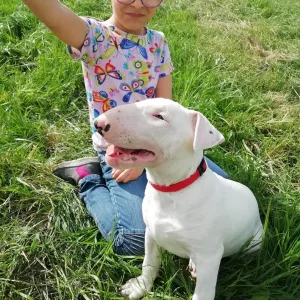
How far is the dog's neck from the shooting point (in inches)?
60.6

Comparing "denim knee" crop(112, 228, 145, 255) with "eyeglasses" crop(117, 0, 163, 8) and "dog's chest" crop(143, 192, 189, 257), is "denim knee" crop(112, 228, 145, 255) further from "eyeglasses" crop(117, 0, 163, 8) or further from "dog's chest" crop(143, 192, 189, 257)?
"eyeglasses" crop(117, 0, 163, 8)

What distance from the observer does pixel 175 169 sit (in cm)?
156

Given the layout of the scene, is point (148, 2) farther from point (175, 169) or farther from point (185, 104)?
point (175, 169)

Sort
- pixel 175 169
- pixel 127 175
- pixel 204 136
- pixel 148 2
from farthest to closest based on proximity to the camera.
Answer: pixel 127 175 → pixel 148 2 → pixel 175 169 → pixel 204 136

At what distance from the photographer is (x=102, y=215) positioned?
7.27ft

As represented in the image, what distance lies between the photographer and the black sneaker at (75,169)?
250 cm

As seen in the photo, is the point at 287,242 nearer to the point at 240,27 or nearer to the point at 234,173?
the point at 234,173

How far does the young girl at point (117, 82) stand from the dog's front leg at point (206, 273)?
0.52 meters

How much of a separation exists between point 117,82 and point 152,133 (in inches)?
39.8

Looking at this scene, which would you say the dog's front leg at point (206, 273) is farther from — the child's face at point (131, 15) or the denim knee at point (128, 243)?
the child's face at point (131, 15)

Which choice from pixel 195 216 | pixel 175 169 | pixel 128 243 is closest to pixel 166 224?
pixel 195 216

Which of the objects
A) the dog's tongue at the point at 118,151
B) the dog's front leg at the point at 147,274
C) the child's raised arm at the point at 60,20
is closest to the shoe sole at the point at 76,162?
the child's raised arm at the point at 60,20

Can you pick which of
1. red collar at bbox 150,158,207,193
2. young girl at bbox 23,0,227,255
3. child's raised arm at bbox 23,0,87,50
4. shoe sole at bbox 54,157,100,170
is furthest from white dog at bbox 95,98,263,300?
shoe sole at bbox 54,157,100,170

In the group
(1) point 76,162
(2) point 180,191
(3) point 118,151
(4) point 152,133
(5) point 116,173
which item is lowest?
(1) point 76,162
